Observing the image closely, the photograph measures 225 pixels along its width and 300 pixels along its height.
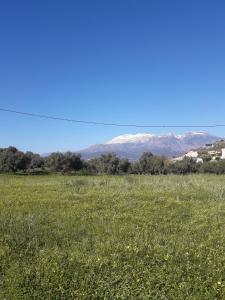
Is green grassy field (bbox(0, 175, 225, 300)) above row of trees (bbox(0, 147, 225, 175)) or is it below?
below

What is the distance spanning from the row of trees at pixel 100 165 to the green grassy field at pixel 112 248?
181 ft

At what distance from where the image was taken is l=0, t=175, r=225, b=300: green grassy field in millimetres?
8344

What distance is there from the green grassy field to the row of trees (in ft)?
181

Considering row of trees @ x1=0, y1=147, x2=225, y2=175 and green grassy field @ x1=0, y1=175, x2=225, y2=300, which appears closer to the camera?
green grassy field @ x1=0, y1=175, x2=225, y2=300

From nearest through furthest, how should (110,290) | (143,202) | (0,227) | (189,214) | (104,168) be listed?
(110,290) < (0,227) < (189,214) < (143,202) < (104,168)

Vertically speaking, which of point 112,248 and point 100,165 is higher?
point 100,165

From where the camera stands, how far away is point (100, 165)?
7575cm

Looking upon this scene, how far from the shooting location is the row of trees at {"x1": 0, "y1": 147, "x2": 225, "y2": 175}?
7269cm

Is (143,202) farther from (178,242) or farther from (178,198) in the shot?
(178,242)

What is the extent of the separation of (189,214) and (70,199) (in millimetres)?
5256

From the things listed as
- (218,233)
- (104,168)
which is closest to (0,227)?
(218,233)

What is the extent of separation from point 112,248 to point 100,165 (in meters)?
65.2

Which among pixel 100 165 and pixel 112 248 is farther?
pixel 100 165

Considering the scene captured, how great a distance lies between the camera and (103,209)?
16234 mm
